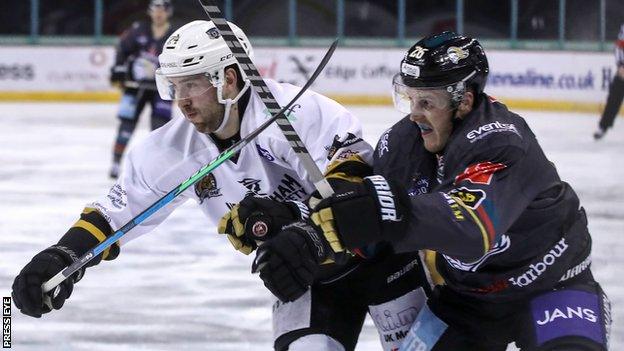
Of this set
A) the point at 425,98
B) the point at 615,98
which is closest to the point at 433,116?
the point at 425,98

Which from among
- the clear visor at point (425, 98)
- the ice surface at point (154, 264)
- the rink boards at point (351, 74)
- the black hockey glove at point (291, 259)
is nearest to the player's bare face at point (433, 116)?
the clear visor at point (425, 98)

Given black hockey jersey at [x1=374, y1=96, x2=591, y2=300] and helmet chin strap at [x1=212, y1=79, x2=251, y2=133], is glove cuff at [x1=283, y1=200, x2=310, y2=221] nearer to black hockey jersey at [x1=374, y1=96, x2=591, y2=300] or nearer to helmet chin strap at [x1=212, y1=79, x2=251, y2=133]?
black hockey jersey at [x1=374, y1=96, x2=591, y2=300]

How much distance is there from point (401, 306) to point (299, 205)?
53 centimetres

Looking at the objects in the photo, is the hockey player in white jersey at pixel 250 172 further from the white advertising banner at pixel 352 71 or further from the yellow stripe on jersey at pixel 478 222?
Result: the white advertising banner at pixel 352 71

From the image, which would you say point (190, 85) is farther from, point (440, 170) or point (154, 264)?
point (154, 264)

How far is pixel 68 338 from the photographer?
418 centimetres

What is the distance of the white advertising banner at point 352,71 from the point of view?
40.7 ft

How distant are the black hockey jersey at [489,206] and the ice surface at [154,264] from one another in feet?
4.38

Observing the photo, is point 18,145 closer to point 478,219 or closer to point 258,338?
point 258,338

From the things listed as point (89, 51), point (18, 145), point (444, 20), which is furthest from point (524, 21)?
point (18, 145)

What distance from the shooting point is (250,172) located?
3.01 meters

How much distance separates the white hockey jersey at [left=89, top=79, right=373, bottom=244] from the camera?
2947 mm

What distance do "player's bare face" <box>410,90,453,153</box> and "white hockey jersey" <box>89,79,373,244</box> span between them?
0.30 meters

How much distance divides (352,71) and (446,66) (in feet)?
34.7
